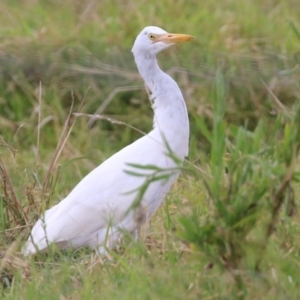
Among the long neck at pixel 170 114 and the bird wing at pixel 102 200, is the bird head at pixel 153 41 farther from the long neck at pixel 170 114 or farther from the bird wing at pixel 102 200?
the bird wing at pixel 102 200

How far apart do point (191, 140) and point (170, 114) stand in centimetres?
111

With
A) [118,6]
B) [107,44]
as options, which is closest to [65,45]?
[107,44]

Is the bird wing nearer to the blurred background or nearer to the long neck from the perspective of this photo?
the long neck

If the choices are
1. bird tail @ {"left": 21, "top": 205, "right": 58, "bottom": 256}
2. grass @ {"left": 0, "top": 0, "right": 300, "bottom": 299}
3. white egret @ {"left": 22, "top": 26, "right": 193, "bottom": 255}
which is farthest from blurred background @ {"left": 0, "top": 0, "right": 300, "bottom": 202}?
bird tail @ {"left": 21, "top": 205, "right": 58, "bottom": 256}

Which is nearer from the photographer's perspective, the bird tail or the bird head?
the bird tail

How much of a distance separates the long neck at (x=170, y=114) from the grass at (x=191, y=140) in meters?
0.18

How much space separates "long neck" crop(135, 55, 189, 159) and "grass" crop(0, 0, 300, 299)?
0.18 meters

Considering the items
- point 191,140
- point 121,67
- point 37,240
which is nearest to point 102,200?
point 37,240

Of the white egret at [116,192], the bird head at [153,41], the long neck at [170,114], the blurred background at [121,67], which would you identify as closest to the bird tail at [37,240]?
the white egret at [116,192]

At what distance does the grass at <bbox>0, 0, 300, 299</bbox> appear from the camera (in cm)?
320

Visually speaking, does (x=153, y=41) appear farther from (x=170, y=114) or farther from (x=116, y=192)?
(x=116, y=192)

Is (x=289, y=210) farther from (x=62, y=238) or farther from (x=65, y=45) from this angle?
(x=65, y=45)

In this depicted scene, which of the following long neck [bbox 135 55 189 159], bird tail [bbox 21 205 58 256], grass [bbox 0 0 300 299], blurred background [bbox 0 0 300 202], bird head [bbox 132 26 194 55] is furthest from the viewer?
blurred background [bbox 0 0 300 202]

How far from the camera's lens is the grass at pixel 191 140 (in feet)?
10.5
